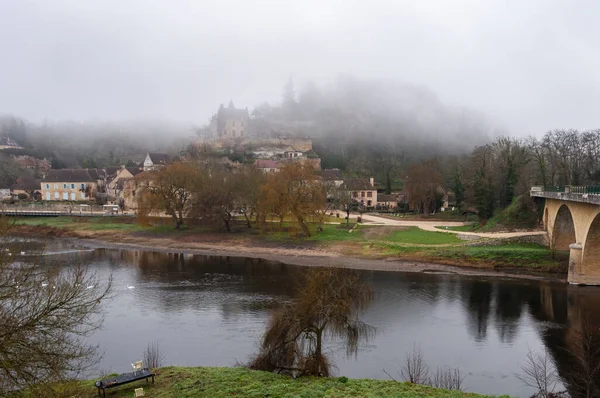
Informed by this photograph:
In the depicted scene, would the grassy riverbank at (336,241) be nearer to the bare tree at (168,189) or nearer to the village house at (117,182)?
the bare tree at (168,189)

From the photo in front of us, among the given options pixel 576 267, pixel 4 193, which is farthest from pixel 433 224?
pixel 4 193

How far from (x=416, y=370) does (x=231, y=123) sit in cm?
14507

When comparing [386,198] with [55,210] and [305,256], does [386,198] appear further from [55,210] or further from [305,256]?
[55,210]

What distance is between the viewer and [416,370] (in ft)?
61.1

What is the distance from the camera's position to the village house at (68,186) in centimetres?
8906

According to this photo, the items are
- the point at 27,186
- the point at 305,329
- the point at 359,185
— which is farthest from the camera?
the point at 27,186

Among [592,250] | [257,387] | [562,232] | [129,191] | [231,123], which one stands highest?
[231,123]

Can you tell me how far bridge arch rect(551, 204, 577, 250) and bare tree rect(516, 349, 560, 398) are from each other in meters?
23.1

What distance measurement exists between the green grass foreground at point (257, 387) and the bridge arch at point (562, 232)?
3080cm

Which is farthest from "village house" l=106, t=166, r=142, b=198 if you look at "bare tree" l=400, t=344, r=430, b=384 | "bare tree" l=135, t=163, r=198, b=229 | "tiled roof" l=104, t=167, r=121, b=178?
"bare tree" l=400, t=344, r=430, b=384

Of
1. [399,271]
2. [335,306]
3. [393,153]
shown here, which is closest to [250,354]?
[335,306]

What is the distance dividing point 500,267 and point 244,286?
2222 cm

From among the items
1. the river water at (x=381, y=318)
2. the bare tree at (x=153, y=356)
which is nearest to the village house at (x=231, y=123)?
the river water at (x=381, y=318)

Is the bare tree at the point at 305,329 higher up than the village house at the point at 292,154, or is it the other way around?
the village house at the point at 292,154
